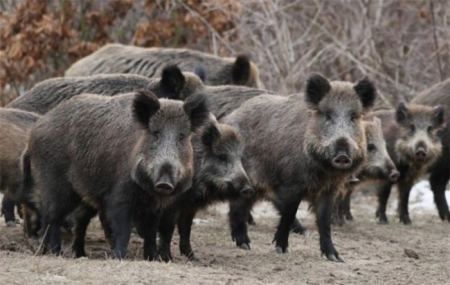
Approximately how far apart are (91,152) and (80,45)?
8.21 metres

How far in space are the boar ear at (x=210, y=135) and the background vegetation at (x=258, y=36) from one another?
7.37 metres

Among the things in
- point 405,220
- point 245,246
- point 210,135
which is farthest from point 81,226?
point 405,220

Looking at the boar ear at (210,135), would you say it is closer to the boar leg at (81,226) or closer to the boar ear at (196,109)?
the boar ear at (196,109)

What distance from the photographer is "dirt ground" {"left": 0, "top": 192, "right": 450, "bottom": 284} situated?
7445mm

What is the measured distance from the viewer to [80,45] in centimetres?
1689

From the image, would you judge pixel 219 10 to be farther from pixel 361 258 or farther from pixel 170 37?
pixel 361 258

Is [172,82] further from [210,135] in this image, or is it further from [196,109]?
[196,109]

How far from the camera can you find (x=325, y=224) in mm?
9625

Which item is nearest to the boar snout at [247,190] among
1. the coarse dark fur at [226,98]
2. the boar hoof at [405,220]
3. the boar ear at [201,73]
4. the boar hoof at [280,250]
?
the boar hoof at [280,250]

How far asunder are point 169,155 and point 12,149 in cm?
232

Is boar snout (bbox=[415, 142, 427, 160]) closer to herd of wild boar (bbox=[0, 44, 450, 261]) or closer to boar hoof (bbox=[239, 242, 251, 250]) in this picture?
herd of wild boar (bbox=[0, 44, 450, 261])

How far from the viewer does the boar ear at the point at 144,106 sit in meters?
8.41

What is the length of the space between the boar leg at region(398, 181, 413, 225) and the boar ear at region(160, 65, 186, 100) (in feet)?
11.7

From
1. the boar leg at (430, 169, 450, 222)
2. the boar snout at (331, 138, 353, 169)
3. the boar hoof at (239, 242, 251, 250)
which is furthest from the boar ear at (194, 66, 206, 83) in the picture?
the boar snout at (331, 138, 353, 169)
